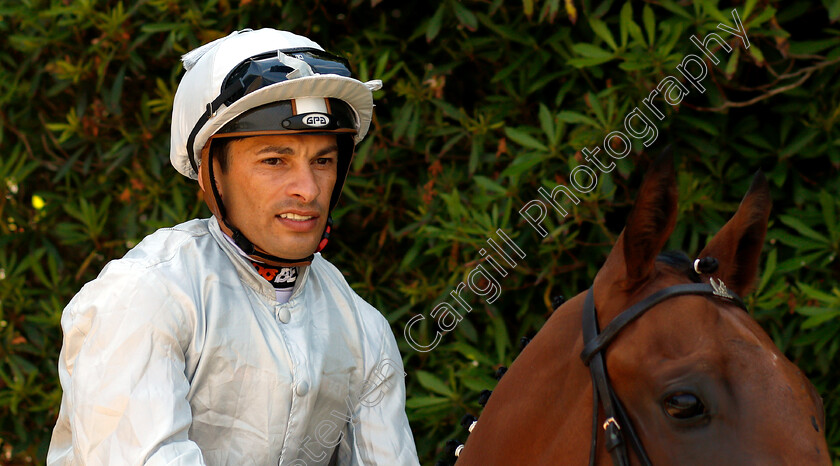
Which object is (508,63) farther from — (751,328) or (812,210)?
(751,328)

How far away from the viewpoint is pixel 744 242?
188 centimetres

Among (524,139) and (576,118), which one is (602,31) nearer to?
(576,118)

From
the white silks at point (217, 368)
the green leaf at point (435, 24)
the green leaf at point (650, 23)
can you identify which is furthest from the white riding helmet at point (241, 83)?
the green leaf at point (650, 23)

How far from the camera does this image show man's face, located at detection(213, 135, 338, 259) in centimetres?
217

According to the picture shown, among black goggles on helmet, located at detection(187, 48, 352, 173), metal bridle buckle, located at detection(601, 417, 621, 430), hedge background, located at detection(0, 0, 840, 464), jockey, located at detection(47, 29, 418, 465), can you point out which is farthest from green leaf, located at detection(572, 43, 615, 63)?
metal bridle buckle, located at detection(601, 417, 621, 430)

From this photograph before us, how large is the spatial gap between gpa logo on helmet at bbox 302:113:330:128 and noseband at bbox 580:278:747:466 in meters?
0.82

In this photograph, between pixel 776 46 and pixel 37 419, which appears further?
pixel 37 419

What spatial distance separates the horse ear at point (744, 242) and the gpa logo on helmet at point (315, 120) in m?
0.92

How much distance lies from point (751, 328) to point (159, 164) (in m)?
2.81

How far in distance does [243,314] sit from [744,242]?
3.70 feet

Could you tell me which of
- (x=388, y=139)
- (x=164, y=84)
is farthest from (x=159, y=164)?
(x=388, y=139)

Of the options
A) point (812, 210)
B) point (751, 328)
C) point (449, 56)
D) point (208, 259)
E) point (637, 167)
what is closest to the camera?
point (751, 328)

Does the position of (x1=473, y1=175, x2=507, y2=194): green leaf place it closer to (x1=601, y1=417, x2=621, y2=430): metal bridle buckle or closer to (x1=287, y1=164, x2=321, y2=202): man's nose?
(x1=287, y1=164, x2=321, y2=202): man's nose

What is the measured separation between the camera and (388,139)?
3.67 m
